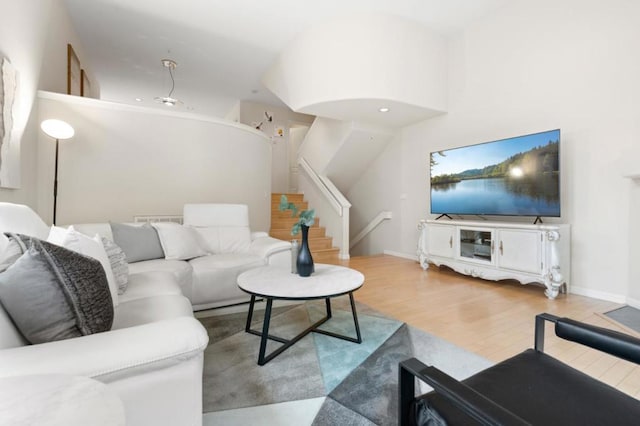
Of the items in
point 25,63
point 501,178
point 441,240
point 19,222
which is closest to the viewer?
point 19,222

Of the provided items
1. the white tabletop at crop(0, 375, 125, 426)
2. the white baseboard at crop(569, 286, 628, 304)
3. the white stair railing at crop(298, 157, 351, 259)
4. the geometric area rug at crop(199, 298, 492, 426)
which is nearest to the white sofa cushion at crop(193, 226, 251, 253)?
the geometric area rug at crop(199, 298, 492, 426)

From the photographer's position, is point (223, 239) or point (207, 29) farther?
point (207, 29)

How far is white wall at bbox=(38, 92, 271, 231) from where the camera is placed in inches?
126

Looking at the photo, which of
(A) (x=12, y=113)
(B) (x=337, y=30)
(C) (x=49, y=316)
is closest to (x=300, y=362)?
(C) (x=49, y=316)

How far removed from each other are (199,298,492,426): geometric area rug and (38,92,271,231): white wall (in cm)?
209

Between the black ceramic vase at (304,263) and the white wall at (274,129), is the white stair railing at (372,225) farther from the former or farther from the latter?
the black ceramic vase at (304,263)

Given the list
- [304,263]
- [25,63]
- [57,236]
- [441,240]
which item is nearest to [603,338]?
[304,263]

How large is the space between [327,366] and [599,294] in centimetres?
298

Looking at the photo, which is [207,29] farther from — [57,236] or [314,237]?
[57,236]

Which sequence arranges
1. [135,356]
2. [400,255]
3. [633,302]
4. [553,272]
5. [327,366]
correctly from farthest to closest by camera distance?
[400,255]
[553,272]
[633,302]
[327,366]
[135,356]

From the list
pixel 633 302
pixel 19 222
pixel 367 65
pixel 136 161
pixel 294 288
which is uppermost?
pixel 367 65

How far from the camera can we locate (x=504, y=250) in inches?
130

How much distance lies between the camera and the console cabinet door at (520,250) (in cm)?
303

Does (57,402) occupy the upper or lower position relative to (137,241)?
lower
